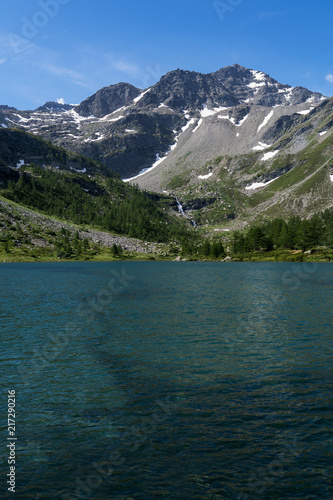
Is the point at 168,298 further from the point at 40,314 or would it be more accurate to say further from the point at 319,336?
the point at 319,336

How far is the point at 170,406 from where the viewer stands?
18516mm

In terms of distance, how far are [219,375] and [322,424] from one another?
7.98 metres

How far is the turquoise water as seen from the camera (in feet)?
40.8

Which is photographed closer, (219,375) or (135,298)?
(219,375)

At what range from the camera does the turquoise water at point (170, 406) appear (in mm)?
12422

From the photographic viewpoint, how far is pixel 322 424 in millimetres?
16438

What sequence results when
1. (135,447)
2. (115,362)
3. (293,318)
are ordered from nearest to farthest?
(135,447), (115,362), (293,318)

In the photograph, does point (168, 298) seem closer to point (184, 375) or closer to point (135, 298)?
point (135, 298)

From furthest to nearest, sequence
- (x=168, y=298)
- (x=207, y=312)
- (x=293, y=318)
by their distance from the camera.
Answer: (x=168, y=298) → (x=207, y=312) → (x=293, y=318)

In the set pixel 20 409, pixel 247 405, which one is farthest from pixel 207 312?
pixel 20 409

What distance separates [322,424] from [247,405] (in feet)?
12.6

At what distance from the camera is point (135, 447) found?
47.7 feet

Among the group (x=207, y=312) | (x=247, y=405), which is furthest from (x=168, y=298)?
(x=247, y=405)

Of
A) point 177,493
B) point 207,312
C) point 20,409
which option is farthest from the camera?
point 207,312
